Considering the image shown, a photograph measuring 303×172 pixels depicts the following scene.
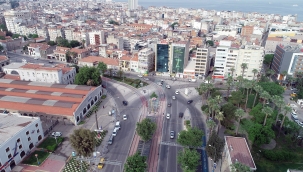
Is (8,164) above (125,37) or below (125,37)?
below

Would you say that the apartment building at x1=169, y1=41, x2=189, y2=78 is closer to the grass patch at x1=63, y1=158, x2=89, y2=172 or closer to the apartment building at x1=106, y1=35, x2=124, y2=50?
the apartment building at x1=106, y1=35, x2=124, y2=50

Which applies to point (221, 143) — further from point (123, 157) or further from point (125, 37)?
point (125, 37)

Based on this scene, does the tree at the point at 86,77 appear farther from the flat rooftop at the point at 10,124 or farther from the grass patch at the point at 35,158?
the grass patch at the point at 35,158

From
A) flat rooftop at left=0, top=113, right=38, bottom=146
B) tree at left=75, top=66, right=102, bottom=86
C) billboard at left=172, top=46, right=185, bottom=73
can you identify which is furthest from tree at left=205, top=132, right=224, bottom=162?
billboard at left=172, top=46, right=185, bottom=73

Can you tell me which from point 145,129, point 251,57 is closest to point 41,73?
point 145,129

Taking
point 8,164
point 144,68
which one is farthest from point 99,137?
→ point 144,68

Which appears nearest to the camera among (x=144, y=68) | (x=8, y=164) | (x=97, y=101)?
(x=8, y=164)
